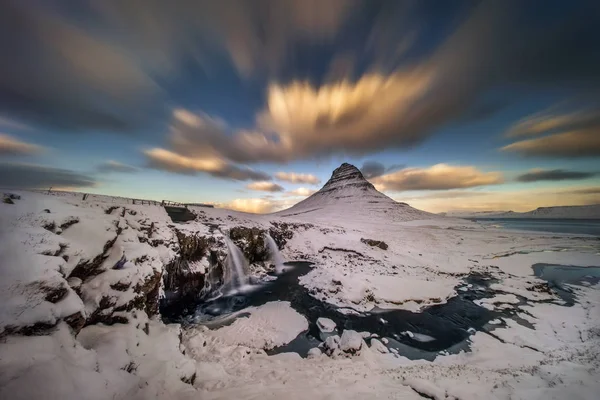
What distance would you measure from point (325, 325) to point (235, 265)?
13041 mm

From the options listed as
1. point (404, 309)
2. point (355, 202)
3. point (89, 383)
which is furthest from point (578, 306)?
point (355, 202)

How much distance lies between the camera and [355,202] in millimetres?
124438

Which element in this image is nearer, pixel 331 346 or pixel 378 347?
pixel 331 346

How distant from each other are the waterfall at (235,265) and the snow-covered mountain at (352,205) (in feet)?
174

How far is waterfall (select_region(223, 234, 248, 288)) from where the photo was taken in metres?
22.5

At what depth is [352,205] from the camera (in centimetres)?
12019

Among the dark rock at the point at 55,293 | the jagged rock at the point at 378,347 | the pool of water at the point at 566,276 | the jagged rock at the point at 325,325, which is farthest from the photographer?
the pool of water at the point at 566,276

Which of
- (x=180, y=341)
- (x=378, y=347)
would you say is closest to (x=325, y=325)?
(x=378, y=347)

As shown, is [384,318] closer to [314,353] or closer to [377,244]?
[314,353]

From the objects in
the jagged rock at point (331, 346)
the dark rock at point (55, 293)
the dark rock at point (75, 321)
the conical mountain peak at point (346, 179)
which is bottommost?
the jagged rock at point (331, 346)

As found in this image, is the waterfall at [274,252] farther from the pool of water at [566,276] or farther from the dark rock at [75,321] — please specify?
the pool of water at [566,276]

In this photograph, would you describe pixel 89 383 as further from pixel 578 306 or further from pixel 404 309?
pixel 578 306

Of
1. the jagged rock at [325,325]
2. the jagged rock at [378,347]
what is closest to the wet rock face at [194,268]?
the jagged rock at [325,325]

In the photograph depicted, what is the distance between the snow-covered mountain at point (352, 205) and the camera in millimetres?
100312
